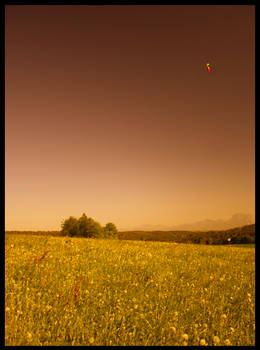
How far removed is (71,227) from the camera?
A: 139 ft

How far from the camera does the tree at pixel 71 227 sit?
41844 mm

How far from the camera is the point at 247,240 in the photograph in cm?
7481

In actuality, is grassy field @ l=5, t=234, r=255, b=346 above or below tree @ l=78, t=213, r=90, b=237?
above

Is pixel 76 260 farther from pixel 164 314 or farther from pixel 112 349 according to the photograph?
pixel 112 349

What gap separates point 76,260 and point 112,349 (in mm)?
3988

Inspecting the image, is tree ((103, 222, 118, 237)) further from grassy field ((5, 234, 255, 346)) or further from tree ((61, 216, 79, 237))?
grassy field ((5, 234, 255, 346))

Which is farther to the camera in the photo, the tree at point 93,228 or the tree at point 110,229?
the tree at point 110,229

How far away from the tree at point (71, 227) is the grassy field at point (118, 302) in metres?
34.5

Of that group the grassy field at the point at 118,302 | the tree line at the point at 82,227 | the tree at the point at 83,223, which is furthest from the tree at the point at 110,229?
the grassy field at the point at 118,302

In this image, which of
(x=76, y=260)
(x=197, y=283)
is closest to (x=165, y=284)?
(x=197, y=283)

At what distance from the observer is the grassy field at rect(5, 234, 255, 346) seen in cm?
421

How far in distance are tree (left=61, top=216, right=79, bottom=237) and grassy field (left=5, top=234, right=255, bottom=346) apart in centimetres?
3448

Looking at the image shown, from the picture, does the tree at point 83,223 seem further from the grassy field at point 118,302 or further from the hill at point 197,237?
the grassy field at point 118,302

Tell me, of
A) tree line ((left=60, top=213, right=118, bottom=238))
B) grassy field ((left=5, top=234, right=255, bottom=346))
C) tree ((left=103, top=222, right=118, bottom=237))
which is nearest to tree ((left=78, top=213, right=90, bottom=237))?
tree line ((left=60, top=213, right=118, bottom=238))
